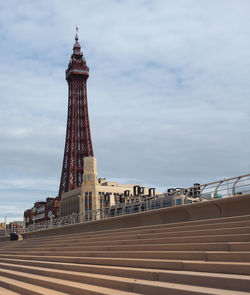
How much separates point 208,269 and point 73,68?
325 feet

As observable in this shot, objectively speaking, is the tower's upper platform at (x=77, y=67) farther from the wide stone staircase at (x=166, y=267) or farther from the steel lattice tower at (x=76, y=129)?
the wide stone staircase at (x=166, y=267)

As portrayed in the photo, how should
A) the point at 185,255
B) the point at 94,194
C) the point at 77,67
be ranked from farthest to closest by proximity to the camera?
the point at 77,67 → the point at 94,194 → the point at 185,255

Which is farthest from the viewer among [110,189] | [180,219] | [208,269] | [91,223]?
[110,189]

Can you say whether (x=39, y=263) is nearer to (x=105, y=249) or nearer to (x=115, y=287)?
(x=105, y=249)

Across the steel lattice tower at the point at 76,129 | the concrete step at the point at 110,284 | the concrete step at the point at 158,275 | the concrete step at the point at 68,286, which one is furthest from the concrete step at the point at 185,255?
the steel lattice tower at the point at 76,129

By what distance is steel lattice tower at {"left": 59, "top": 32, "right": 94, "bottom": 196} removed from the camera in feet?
298

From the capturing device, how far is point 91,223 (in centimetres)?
2003

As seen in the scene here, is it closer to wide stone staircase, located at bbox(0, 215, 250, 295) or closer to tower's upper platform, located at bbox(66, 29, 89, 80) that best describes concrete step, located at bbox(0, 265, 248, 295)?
wide stone staircase, located at bbox(0, 215, 250, 295)

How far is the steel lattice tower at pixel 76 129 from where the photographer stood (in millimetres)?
90688

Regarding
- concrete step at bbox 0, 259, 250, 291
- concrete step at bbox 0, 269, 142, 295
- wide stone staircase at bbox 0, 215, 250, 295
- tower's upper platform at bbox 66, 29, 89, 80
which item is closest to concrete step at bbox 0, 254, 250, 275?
wide stone staircase at bbox 0, 215, 250, 295

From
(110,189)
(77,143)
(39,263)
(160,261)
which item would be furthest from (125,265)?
(77,143)

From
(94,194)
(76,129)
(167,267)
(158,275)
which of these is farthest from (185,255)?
(76,129)

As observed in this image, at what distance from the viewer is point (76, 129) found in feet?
314

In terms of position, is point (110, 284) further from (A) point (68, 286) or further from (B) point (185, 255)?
(B) point (185, 255)
